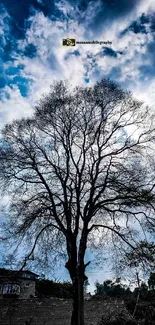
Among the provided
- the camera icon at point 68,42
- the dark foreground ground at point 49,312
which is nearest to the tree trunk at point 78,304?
the dark foreground ground at point 49,312

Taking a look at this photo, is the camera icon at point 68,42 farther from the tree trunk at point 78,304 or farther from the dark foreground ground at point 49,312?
the dark foreground ground at point 49,312

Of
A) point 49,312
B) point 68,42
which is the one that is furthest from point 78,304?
point 68,42

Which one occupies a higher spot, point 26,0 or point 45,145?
point 26,0

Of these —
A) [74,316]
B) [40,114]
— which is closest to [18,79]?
[40,114]

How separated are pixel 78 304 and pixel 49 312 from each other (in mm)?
6983

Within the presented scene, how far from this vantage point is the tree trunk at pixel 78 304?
11.2 m

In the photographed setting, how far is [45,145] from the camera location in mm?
15055

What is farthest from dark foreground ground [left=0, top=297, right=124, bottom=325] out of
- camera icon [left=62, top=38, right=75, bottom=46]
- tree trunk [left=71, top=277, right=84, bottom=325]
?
camera icon [left=62, top=38, right=75, bottom=46]

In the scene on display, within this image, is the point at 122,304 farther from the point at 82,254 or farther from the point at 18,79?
the point at 18,79

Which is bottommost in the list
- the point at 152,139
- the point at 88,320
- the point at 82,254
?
the point at 88,320

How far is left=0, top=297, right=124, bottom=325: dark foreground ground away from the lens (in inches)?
615

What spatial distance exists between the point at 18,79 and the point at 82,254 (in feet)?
27.2

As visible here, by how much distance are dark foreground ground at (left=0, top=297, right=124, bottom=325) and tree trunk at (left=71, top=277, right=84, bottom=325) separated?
4536 mm

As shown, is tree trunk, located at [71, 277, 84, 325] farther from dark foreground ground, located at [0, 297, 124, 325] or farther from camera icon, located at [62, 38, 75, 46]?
camera icon, located at [62, 38, 75, 46]
